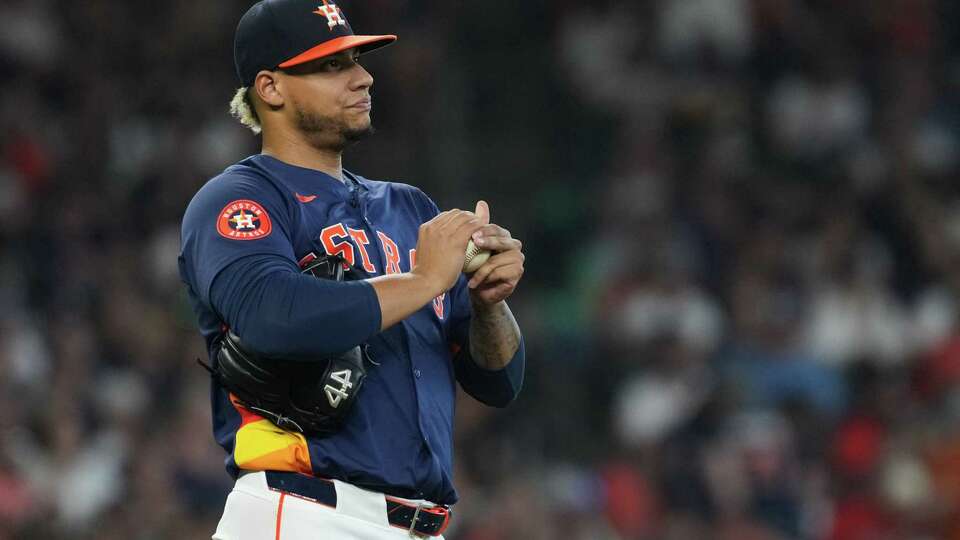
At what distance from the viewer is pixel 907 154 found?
958 cm

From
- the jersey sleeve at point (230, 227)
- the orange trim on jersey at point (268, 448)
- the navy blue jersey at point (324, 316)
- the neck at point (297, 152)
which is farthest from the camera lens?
the neck at point (297, 152)

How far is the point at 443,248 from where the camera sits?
314cm

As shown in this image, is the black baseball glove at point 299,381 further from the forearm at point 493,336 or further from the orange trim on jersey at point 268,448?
the forearm at point 493,336

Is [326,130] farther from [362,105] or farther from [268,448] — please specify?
[268,448]

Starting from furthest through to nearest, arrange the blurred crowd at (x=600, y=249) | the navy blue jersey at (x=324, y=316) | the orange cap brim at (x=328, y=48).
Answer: the blurred crowd at (x=600, y=249)
the orange cap brim at (x=328, y=48)
the navy blue jersey at (x=324, y=316)

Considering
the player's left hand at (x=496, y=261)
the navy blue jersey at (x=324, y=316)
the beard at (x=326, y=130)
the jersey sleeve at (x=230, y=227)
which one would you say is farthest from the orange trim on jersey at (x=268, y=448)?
the beard at (x=326, y=130)

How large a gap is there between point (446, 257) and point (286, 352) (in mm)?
417

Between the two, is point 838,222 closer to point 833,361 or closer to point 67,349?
point 833,361

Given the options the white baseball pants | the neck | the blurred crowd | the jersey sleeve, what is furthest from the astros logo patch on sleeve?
the blurred crowd

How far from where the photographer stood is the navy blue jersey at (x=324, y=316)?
2990 mm

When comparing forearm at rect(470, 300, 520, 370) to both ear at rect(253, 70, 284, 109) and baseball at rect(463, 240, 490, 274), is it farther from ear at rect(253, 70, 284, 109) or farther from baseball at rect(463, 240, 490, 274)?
ear at rect(253, 70, 284, 109)

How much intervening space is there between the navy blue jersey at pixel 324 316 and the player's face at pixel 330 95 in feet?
0.42

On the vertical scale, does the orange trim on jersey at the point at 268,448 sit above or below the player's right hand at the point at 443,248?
below

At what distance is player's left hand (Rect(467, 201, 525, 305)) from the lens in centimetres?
325
